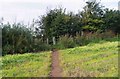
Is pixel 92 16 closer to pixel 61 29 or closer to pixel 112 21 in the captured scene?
pixel 112 21

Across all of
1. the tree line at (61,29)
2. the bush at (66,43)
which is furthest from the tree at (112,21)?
the bush at (66,43)

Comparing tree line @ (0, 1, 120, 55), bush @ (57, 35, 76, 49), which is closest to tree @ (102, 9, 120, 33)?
tree line @ (0, 1, 120, 55)

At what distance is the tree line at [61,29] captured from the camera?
1589cm

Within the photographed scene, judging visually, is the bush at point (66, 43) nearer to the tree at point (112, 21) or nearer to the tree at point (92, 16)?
the tree at point (92, 16)

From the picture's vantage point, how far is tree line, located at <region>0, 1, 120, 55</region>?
1589 cm

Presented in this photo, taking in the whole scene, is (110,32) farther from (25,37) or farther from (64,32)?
(25,37)

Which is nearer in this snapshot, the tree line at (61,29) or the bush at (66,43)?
the tree line at (61,29)

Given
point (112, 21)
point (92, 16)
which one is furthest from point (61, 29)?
point (112, 21)

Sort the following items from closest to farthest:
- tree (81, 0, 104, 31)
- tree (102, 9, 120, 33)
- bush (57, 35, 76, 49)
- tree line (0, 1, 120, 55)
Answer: tree line (0, 1, 120, 55) < bush (57, 35, 76, 49) < tree (81, 0, 104, 31) < tree (102, 9, 120, 33)

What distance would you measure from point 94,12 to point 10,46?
11.8m

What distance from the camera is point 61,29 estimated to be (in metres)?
22.5

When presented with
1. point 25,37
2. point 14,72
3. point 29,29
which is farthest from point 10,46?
point 14,72

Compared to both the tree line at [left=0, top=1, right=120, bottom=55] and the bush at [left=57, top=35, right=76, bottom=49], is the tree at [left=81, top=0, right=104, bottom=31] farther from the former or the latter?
the bush at [left=57, top=35, right=76, bottom=49]

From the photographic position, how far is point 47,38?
21188 millimetres
